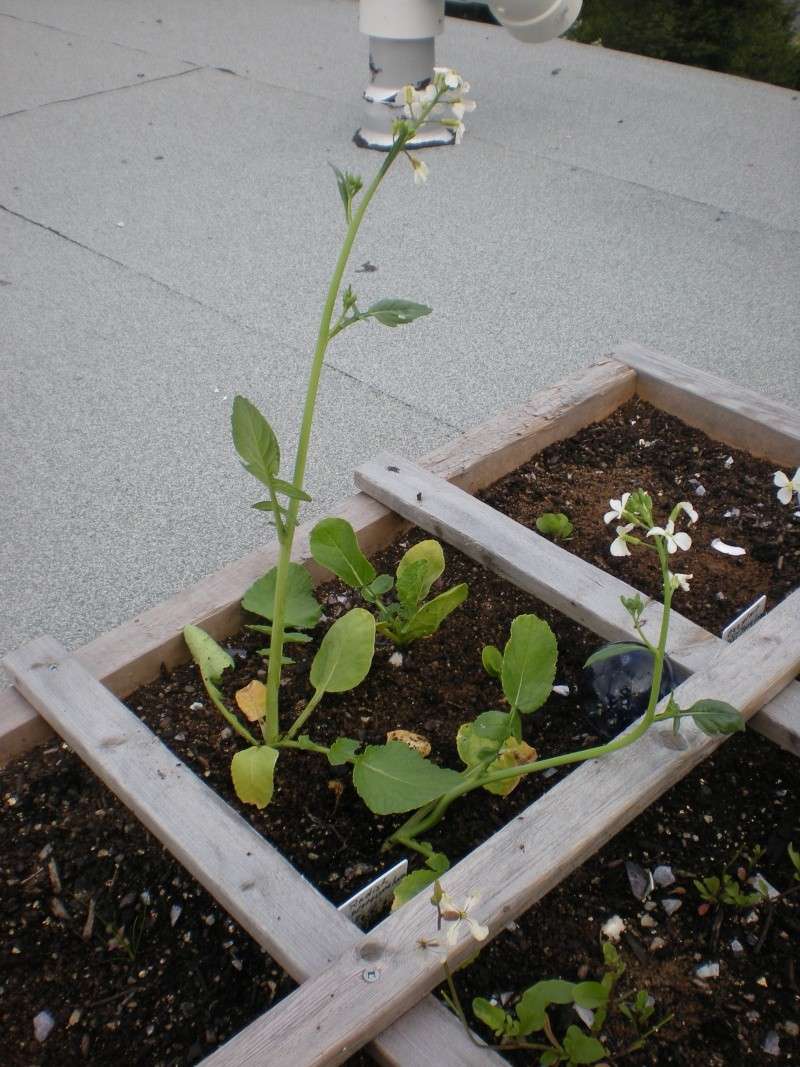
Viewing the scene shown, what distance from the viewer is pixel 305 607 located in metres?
1.32

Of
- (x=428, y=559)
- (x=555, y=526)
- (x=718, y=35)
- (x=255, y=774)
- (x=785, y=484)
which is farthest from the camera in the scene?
(x=718, y=35)

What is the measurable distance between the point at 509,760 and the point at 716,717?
0.77 feet

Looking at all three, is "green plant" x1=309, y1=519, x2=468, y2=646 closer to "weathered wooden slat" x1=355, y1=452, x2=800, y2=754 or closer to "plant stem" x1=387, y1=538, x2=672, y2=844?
"weathered wooden slat" x1=355, y1=452, x2=800, y2=754

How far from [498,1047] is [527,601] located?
645mm

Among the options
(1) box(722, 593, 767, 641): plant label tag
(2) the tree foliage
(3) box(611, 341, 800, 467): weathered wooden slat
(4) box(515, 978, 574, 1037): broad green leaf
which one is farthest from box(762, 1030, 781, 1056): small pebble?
(2) the tree foliage

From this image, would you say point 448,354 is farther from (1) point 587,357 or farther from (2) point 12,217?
(2) point 12,217

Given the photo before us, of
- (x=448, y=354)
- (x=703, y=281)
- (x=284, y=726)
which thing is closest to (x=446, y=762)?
(x=284, y=726)

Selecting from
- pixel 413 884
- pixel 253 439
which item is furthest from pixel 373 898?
pixel 253 439

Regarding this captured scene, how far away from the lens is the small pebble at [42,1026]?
100 cm

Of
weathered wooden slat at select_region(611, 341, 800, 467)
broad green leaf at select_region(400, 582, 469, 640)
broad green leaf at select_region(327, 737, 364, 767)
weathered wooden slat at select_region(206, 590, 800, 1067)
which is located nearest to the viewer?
weathered wooden slat at select_region(206, 590, 800, 1067)

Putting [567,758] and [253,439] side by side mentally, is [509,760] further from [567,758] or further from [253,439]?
[253,439]

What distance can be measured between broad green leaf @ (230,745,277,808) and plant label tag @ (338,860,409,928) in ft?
0.52

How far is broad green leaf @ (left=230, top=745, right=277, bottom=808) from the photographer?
44.7 inches

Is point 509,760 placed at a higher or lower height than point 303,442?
lower
